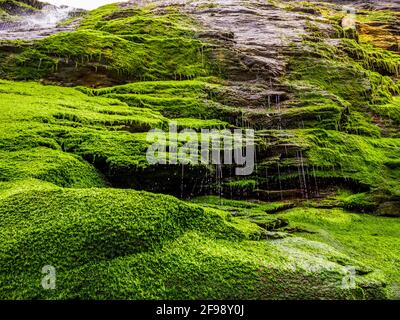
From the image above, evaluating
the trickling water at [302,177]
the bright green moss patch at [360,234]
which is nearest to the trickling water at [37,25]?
the trickling water at [302,177]

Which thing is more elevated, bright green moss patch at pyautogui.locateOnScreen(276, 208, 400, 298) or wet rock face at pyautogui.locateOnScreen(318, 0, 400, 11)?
wet rock face at pyautogui.locateOnScreen(318, 0, 400, 11)

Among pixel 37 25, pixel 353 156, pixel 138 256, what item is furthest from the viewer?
pixel 37 25

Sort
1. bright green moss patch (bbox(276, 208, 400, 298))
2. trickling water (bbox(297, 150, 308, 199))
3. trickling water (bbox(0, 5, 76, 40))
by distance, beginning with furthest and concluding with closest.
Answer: trickling water (bbox(0, 5, 76, 40)), trickling water (bbox(297, 150, 308, 199)), bright green moss patch (bbox(276, 208, 400, 298))

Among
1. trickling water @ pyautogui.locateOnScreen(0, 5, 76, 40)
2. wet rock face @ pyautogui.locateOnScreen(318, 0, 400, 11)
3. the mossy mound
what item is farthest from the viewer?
wet rock face @ pyautogui.locateOnScreen(318, 0, 400, 11)

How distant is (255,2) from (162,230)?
25.6m

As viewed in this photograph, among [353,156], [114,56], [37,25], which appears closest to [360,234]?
[353,156]

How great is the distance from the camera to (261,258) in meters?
5.24

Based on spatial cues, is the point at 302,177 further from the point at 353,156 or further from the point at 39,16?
the point at 39,16

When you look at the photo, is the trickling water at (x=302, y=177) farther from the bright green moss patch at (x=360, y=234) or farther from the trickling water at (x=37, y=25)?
the trickling water at (x=37, y=25)

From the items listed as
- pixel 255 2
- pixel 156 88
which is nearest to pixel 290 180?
pixel 156 88

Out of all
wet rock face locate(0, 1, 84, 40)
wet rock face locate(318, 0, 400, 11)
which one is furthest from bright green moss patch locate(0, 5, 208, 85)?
wet rock face locate(318, 0, 400, 11)

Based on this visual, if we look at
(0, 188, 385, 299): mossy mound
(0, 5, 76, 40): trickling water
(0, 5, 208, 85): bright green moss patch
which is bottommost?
(0, 188, 385, 299): mossy mound

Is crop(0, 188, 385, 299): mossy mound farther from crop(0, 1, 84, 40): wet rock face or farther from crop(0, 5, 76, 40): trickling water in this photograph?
crop(0, 1, 84, 40): wet rock face

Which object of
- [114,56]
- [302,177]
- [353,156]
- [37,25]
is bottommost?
[302,177]
